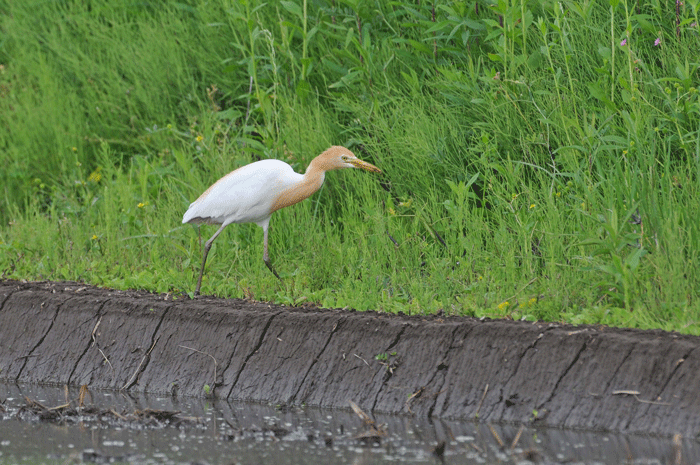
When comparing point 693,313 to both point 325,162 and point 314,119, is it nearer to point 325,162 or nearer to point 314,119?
point 325,162

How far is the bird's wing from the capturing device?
558cm

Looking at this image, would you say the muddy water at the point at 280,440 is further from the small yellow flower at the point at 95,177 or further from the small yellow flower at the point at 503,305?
the small yellow flower at the point at 95,177

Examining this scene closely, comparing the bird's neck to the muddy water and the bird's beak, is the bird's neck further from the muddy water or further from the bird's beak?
the muddy water

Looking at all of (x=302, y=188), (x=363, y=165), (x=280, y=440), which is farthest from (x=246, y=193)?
(x=280, y=440)

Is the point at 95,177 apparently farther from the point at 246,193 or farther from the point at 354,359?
the point at 354,359

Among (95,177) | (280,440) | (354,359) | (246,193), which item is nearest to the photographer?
(280,440)

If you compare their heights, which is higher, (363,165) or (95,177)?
(363,165)

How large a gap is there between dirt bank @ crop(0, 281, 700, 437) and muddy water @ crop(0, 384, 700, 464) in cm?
12

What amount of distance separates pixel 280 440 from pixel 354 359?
29.9 inches

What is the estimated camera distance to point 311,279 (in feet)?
18.7

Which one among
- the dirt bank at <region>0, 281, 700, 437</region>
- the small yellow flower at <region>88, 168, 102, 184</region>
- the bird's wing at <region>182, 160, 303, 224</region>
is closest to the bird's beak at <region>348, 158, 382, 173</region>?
the bird's wing at <region>182, 160, 303, 224</region>

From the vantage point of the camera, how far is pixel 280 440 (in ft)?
11.5

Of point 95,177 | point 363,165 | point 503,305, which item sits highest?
point 363,165

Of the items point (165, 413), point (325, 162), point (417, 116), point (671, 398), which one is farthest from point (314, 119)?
point (671, 398)
